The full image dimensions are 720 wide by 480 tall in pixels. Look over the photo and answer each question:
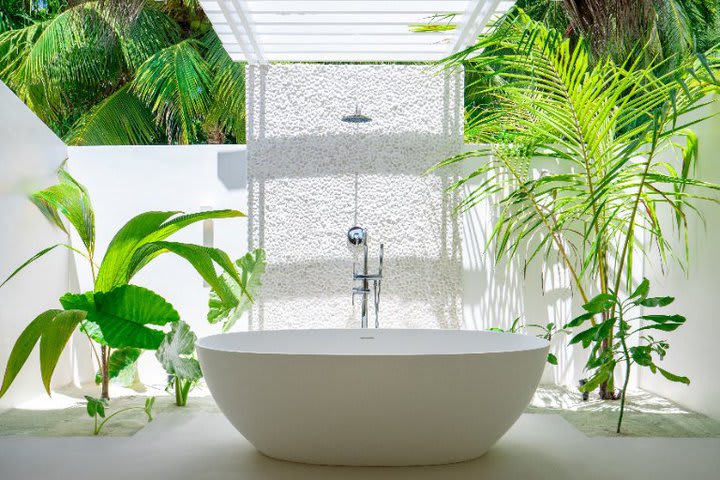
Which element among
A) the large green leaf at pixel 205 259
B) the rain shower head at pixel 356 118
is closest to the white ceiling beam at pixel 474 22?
the rain shower head at pixel 356 118

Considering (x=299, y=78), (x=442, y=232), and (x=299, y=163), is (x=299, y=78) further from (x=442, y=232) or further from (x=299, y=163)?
(x=442, y=232)

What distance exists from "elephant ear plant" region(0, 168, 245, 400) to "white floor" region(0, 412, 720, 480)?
370mm

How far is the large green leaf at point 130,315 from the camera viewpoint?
364 cm

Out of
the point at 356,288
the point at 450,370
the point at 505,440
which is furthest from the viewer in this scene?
the point at 356,288

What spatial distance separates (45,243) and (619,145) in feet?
10.5

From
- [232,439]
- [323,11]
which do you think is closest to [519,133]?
[323,11]

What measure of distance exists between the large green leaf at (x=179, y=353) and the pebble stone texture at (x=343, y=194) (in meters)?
0.72

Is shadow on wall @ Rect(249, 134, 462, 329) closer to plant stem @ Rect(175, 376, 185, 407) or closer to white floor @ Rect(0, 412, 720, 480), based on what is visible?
plant stem @ Rect(175, 376, 185, 407)

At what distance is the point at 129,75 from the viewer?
9984 mm

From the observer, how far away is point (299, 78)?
4840 millimetres

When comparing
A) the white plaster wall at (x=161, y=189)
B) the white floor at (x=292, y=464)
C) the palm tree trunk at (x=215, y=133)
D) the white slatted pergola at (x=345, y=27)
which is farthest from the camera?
the palm tree trunk at (x=215, y=133)

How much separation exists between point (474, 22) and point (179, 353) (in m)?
2.33

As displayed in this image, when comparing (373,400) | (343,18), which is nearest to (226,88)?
(343,18)

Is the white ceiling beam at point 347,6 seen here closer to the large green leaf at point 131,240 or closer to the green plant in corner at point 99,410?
the large green leaf at point 131,240
